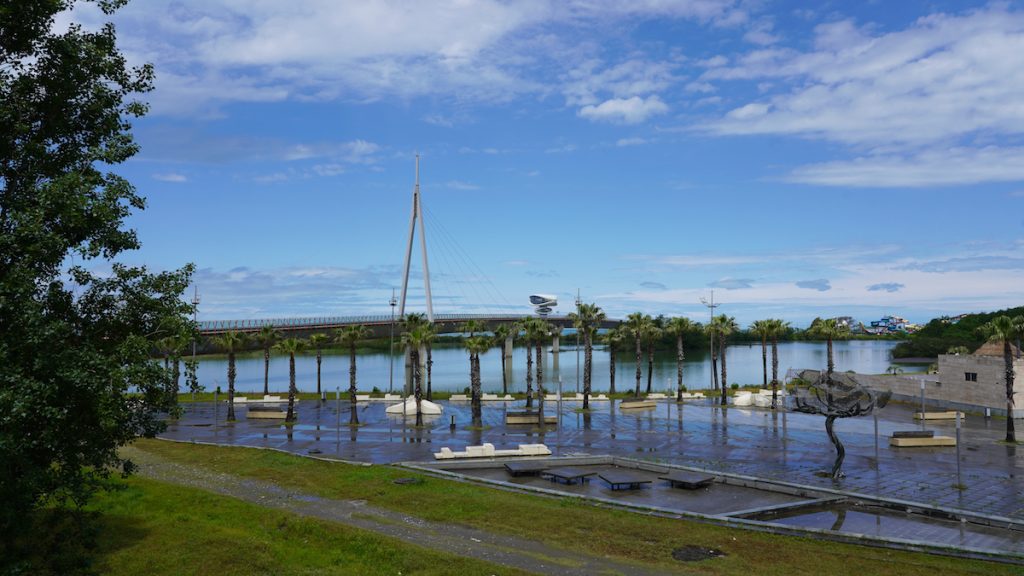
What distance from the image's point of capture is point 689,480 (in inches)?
1011

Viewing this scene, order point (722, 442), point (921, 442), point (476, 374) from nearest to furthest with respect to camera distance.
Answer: point (921, 442)
point (722, 442)
point (476, 374)

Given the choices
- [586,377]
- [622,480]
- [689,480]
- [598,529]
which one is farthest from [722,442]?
[598,529]

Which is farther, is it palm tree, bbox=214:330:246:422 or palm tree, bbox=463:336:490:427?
palm tree, bbox=214:330:246:422

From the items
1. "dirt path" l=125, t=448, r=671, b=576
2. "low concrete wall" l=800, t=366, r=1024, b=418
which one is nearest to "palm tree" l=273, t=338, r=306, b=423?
"dirt path" l=125, t=448, r=671, b=576

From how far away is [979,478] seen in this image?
27609 millimetres

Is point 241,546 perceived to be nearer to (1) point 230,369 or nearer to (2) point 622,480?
(2) point 622,480

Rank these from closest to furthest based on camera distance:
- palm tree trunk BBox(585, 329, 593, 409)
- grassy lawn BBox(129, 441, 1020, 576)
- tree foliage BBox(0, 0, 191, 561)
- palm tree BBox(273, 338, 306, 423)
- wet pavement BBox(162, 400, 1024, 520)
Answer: tree foliage BBox(0, 0, 191, 561) → grassy lawn BBox(129, 441, 1020, 576) → wet pavement BBox(162, 400, 1024, 520) → palm tree BBox(273, 338, 306, 423) → palm tree trunk BBox(585, 329, 593, 409)

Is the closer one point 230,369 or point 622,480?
point 622,480

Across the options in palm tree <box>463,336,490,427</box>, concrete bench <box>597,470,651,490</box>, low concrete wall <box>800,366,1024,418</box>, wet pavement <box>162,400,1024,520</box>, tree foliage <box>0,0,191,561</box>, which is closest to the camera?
tree foliage <box>0,0,191,561</box>

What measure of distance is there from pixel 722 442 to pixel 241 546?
28.0 m

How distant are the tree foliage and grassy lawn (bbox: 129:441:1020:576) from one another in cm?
989

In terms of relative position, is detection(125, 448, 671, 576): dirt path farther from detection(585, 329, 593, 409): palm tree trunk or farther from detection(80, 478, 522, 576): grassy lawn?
detection(585, 329, 593, 409): palm tree trunk

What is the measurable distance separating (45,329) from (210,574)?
6755 mm

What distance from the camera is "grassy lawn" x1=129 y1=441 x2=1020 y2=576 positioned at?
16656 mm
